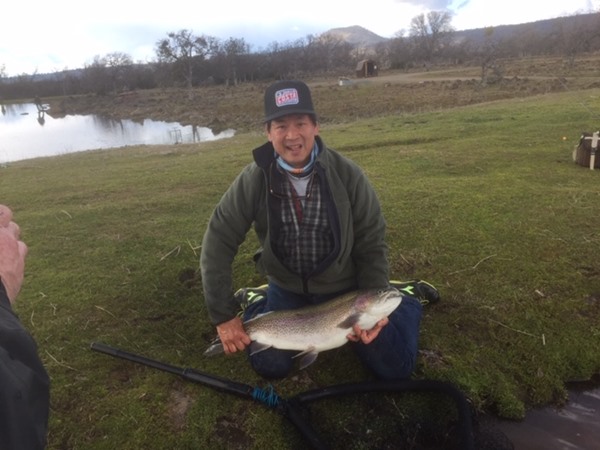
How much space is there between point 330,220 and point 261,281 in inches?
64.9

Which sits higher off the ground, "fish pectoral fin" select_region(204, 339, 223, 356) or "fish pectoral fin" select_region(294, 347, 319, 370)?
"fish pectoral fin" select_region(204, 339, 223, 356)

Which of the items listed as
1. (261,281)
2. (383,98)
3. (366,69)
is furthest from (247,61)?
(261,281)

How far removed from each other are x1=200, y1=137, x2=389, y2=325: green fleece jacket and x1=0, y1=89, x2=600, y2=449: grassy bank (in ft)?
2.06

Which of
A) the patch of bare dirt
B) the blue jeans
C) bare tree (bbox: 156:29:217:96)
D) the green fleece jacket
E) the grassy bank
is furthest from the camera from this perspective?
bare tree (bbox: 156:29:217:96)

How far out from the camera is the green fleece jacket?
3.27m

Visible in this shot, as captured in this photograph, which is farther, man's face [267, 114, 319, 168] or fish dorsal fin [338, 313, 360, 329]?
man's face [267, 114, 319, 168]

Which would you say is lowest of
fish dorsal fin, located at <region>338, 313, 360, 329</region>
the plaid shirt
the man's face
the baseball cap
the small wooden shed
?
fish dorsal fin, located at <region>338, 313, 360, 329</region>

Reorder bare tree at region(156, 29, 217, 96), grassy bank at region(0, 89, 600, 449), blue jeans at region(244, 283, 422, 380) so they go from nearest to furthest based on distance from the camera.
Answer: grassy bank at region(0, 89, 600, 449)
blue jeans at region(244, 283, 422, 380)
bare tree at region(156, 29, 217, 96)

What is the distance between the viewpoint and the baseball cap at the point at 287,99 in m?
3.13

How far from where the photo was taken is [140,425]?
9.48ft

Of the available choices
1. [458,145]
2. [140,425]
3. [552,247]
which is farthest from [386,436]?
[458,145]

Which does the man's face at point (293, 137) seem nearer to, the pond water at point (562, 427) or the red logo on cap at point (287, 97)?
the red logo on cap at point (287, 97)

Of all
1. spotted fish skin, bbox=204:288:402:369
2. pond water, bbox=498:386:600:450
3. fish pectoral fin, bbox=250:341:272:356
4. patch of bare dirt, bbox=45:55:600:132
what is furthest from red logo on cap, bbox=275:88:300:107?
patch of bare dirt, bbox=45:55:600:132

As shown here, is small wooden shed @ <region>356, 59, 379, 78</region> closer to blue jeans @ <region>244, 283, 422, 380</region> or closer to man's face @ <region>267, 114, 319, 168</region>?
man's face @ <region>267, 114, 319, 168</region>
